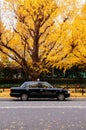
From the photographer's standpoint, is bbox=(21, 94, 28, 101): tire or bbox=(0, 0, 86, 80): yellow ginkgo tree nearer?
bbox=(21, 94, 28, 101): tire

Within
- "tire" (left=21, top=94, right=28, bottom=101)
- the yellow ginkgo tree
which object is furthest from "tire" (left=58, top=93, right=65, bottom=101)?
the yellow ginkgo tree

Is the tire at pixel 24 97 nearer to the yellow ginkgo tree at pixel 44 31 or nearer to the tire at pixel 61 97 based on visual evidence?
the tire at pixel 61 97

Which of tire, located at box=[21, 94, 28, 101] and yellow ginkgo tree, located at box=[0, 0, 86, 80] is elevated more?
yellow ginkgo tree, located at box=[0, 0, 86, 80]

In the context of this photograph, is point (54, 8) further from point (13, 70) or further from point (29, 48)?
point (13, 70)

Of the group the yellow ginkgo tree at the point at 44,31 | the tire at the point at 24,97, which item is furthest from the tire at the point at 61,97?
the yellow ginkgo tree at the point at 44,31

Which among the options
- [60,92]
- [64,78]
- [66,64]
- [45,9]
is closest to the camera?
[60,92]

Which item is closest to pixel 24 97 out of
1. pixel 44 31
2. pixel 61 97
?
pixel 61 97

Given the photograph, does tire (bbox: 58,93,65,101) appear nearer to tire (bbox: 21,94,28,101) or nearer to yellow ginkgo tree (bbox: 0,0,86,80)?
tire (bbox: 21,94,28,101)

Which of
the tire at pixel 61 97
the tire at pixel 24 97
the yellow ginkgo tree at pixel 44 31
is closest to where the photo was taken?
the tire at pixel 24 97

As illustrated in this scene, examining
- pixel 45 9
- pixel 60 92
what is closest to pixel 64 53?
pixel 45 9

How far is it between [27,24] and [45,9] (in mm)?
2138

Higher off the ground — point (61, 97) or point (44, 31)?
point (44, 31)

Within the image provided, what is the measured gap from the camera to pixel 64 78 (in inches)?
1996

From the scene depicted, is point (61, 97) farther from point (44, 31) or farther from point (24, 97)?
point (44, 31)
